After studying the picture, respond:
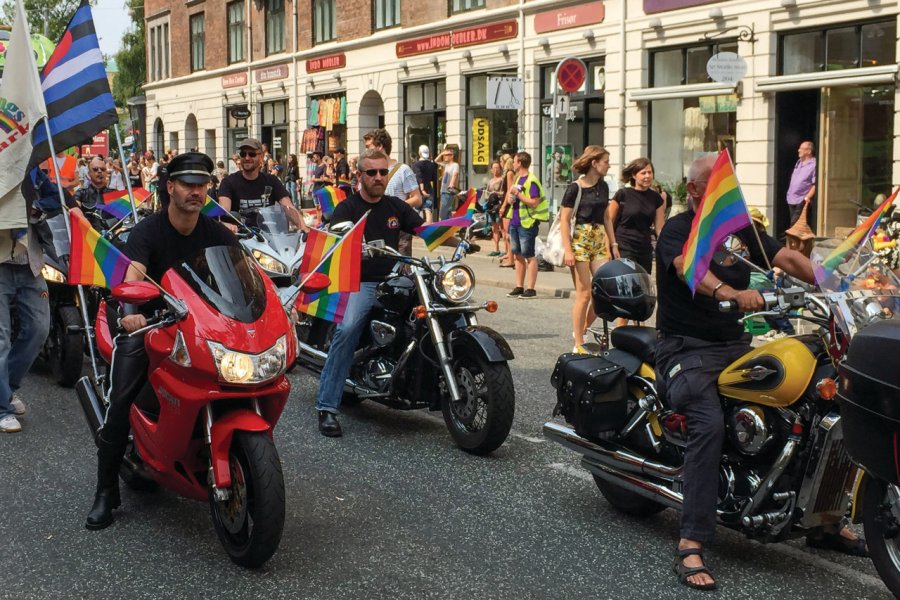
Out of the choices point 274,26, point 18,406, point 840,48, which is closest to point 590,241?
point 18,406

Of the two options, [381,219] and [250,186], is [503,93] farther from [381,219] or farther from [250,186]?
[381,219]

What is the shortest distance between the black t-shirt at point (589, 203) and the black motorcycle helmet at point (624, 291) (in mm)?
4557

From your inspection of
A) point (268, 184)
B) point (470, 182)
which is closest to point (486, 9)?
point (470, 182)

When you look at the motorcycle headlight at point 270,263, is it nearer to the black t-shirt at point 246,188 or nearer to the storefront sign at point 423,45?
the black t-shirt at point 246,188

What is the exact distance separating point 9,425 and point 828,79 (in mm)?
13828

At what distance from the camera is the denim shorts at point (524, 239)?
46.3 feet

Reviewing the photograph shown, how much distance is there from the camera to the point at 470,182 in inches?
1024

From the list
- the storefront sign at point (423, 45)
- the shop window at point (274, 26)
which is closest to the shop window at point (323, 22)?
the shop window at point (274, 26)

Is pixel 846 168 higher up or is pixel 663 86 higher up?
pixel 663 86

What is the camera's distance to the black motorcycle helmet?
17.0 feet

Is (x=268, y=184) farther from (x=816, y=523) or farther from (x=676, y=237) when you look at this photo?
(x=816, y=523)

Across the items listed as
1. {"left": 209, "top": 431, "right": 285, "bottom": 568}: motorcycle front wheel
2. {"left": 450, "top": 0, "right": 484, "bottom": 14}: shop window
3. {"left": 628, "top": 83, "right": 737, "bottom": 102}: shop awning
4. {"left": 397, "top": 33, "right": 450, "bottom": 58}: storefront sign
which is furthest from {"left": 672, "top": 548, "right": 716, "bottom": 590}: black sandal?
{"left": 397, "top": 33, "right": 450, "bottom": 58}: storefront sign

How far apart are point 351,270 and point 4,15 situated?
251 ft

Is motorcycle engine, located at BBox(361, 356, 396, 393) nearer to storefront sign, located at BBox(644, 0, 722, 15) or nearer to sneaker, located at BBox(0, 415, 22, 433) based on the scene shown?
sneaker, located at BBox(0, 415, 22, 433)
